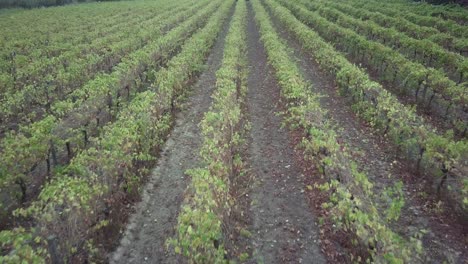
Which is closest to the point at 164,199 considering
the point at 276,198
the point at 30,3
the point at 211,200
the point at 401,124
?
the point at 276,198

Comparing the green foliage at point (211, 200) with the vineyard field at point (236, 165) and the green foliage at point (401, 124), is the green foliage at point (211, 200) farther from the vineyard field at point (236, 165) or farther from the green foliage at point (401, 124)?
the green foliage at point (401, 124)

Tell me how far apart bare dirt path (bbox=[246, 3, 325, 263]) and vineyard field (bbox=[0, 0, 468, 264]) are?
0.04 metres

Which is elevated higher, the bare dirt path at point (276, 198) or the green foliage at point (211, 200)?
the green foliage at point (211, 200)

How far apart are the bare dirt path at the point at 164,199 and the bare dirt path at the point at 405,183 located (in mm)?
4896

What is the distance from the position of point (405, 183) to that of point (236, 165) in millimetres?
4537

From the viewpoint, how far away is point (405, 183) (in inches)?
401

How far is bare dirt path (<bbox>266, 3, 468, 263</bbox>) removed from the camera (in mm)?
7871

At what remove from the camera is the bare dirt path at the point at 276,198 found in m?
7.88

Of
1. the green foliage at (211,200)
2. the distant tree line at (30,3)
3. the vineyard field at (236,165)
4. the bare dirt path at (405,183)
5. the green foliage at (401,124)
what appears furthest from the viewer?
the distant tree line at (30,3)

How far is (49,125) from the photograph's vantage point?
9.96m

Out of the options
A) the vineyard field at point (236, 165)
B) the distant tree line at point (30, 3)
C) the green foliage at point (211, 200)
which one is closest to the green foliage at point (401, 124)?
the vineyard field at point (236, 165)

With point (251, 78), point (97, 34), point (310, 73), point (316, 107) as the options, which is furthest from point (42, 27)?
point (316, 107)

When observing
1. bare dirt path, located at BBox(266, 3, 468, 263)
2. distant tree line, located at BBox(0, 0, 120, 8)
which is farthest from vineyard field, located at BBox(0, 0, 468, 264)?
distant tree line, located at BBox(0, 0, 120, 8)

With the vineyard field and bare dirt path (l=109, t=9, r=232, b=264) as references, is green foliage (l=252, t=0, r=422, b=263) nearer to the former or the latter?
the vineyard field
